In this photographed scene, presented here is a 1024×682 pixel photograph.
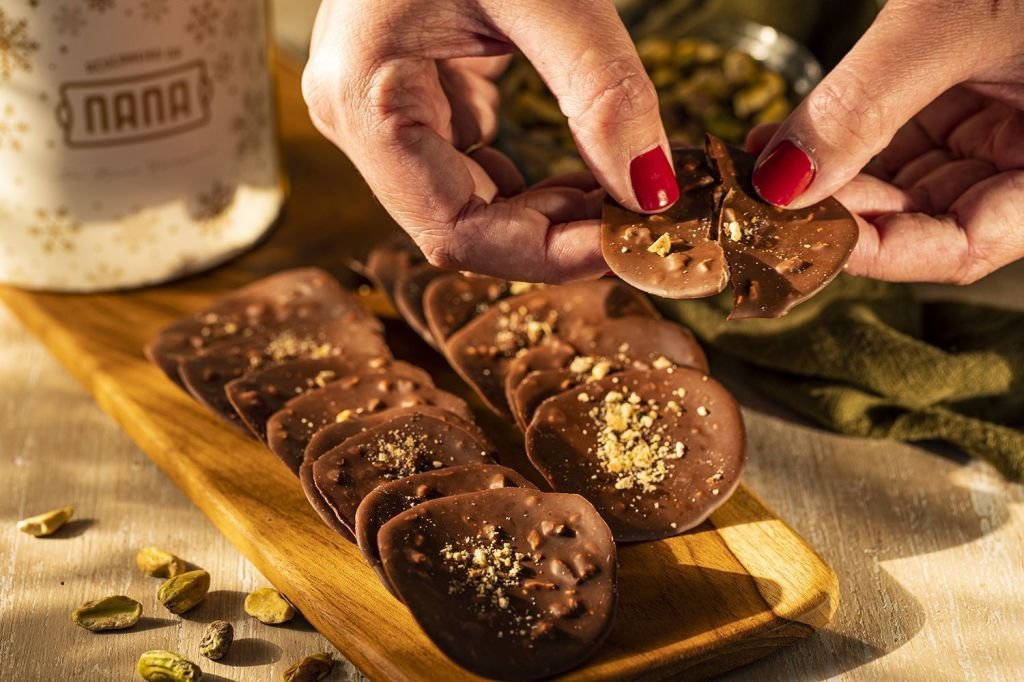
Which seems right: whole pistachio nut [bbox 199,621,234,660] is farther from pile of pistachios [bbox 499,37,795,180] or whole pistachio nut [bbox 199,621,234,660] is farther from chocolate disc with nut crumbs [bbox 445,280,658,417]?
pile of pistachios [bbox 499,37,795,180]

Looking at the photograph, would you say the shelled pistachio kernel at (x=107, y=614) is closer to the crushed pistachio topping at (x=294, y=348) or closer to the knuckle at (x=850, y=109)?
the crushed pistachio topping at (x=294, y=348)

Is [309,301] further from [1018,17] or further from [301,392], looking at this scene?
[1018,17]

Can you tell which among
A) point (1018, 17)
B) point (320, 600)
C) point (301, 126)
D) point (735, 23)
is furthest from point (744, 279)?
point (301, 126)

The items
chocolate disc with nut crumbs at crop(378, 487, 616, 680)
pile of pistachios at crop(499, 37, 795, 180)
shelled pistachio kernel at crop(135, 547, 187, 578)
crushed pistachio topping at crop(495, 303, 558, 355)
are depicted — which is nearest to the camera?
chocolate disc with nut crumbs at crop(378, 487, 616, 680)

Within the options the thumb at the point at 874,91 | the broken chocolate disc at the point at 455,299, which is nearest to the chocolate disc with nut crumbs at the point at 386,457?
the broken chocolate disc at the point at 455,299

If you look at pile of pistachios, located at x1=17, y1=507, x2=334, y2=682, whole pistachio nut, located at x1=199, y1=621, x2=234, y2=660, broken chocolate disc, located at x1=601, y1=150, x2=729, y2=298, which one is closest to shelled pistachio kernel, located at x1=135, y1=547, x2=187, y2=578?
pile of pistachios, located at x1=17, y1=507, x2=334, y2=682

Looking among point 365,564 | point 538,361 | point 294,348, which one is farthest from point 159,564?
point 538,361
